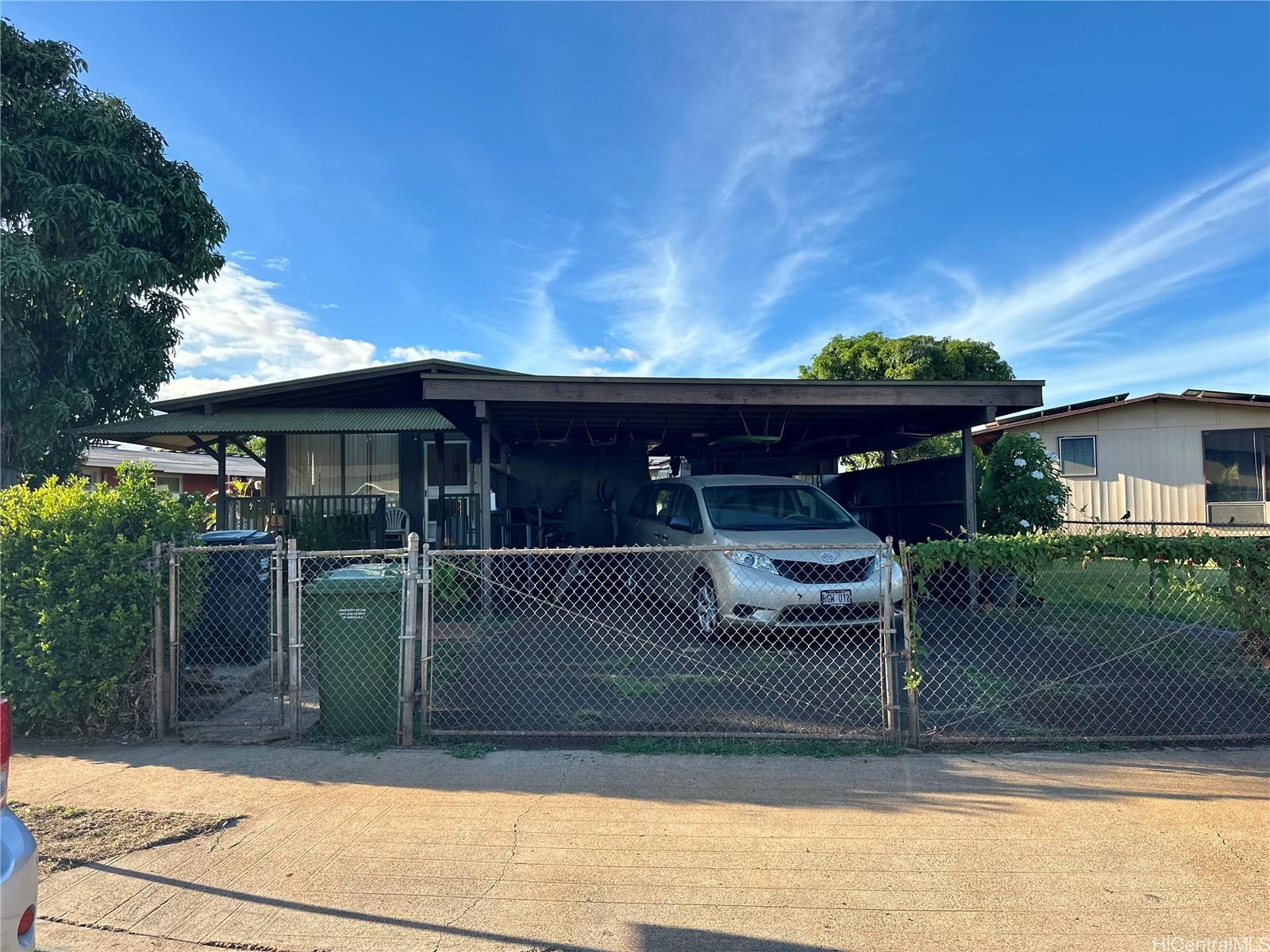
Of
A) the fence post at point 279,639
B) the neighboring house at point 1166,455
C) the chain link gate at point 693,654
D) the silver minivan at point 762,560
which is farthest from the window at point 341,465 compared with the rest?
the neighboring house at point 1166,455

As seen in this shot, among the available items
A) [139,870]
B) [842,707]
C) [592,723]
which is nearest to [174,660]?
[139,870]

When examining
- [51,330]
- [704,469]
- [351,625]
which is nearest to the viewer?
[351,625]

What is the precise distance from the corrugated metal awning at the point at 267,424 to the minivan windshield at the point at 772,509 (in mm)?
5368

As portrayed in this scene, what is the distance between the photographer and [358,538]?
1183cm

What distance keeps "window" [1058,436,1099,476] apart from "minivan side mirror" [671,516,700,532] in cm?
1405

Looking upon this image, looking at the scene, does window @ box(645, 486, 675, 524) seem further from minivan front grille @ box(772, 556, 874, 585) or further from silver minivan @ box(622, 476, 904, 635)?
minivan front grille @ box(772, 556, 874, 585)

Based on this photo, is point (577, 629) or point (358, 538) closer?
point (577, 629)

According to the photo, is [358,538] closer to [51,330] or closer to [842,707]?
[51,330]

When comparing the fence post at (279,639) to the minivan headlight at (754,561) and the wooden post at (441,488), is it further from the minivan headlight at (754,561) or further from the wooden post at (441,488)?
the wooden post at (441,488)

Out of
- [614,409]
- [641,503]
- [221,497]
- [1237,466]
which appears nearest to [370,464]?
[221,497]

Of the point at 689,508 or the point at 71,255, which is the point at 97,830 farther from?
the point at 71,255

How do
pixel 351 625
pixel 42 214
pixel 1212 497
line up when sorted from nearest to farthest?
Answer: pixel 351 625 < pixel 42 214 < pixel 1212 497

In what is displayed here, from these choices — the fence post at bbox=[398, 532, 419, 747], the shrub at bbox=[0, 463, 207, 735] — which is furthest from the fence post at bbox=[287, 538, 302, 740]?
the shrub at bbox=[0, 463, 207, 735]

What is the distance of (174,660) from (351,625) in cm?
126
